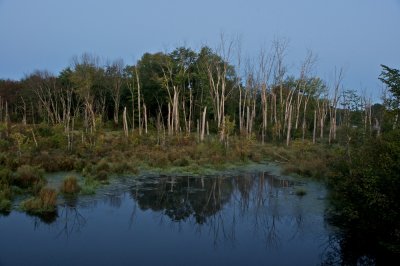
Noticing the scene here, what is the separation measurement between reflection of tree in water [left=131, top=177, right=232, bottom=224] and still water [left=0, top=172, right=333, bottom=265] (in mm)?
32

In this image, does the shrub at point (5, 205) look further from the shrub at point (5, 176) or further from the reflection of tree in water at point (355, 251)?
the reflection of tree in water at point (355, 251)

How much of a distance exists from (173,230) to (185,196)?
12.2ft

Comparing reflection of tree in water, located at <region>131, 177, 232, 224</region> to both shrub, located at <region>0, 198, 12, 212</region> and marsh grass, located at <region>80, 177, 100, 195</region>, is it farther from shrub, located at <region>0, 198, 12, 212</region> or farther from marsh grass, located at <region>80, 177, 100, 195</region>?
shrub, located at <region>0, 198, 12, 212</region>

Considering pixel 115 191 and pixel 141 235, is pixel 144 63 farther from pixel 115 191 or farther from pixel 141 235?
pixel 141 235

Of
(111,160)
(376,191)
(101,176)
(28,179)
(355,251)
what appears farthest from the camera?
(111,160)

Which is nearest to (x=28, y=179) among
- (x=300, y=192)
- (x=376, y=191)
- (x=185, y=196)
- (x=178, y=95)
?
(x=185, y=196)

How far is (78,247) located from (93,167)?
867cm

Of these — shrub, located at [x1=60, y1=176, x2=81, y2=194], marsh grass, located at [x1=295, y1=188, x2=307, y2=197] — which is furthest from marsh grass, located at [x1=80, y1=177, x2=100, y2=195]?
marsh grass, located at [x1=295, y1=188, x2=307, y2=197]

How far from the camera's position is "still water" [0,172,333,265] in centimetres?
811

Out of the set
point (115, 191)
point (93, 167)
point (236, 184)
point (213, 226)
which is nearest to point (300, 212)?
point (213, 226)

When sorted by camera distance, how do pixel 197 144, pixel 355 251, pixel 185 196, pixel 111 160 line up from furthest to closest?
pixel 197 144 → pixel 111 160 → pixel 185 196 → pixel 355 251

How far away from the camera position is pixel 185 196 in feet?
44.5

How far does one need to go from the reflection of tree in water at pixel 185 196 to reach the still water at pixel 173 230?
1.3 inches

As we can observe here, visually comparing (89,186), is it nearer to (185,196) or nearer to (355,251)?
(185,196)
